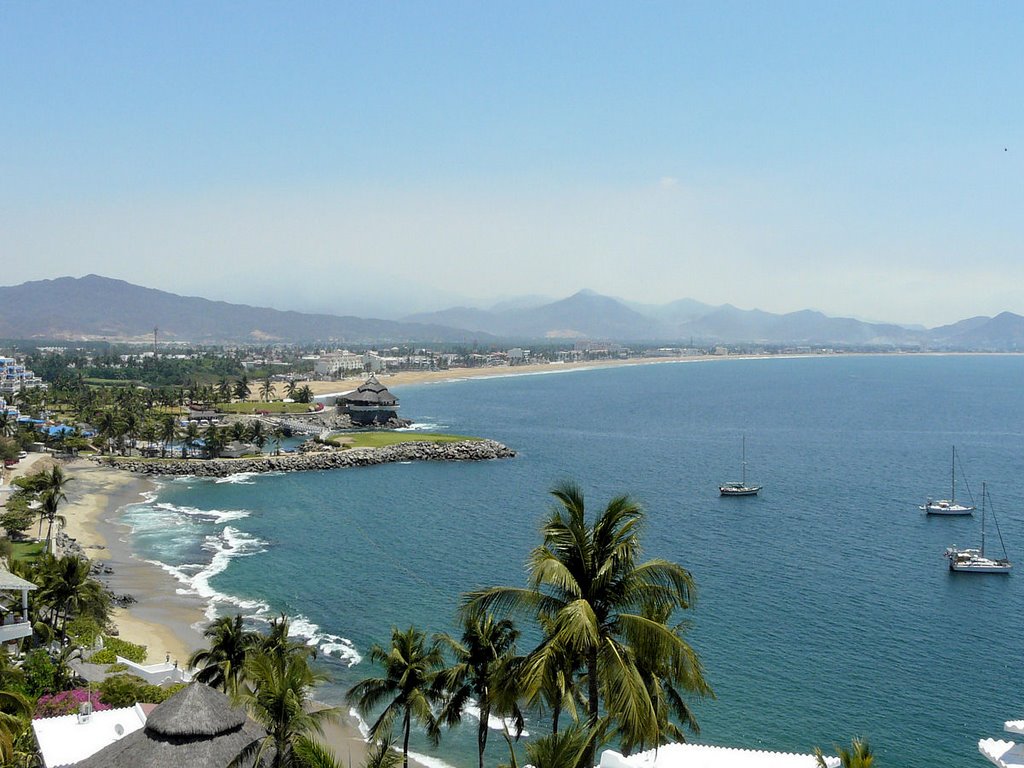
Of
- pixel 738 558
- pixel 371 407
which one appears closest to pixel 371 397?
pixel 371 407

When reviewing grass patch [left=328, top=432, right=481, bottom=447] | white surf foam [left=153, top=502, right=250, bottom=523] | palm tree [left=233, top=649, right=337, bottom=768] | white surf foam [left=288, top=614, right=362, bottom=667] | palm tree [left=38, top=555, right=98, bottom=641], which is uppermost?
palm tree [left=233, top=649, right=337, bottom=768]

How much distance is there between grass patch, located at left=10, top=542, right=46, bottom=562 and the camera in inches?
1491

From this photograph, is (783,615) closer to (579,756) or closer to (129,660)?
(129,660)

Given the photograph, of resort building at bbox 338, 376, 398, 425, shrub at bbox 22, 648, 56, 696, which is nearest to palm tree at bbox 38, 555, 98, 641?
shrub at bbox 22, 648, 56, 696

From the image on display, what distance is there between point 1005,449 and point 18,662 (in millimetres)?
84417

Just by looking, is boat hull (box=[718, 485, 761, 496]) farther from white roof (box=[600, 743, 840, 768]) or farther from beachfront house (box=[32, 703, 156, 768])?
white roof (box=[600, 743, 840, 768])

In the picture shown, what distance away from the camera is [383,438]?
8581 cm

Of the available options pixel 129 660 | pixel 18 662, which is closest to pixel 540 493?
pixel 129 660

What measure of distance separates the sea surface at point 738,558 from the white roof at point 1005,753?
37.9ft

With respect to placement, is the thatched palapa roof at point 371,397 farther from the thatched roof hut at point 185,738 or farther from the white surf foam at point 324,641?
the thatched roof hut at point 185,738

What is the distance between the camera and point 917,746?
80.1 feet

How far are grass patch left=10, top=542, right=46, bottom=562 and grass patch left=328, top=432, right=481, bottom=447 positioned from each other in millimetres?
41106

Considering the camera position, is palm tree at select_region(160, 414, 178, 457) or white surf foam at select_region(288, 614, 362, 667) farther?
palm tree at select_region(160, 414, 178, 457)

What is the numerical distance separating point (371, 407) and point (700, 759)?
8871 cm
